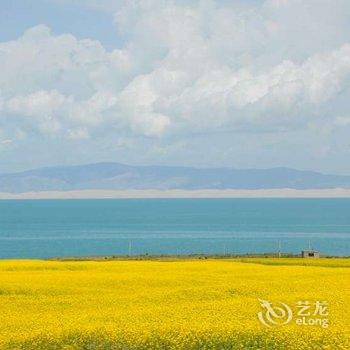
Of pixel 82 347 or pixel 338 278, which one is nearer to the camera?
pixel 82 347

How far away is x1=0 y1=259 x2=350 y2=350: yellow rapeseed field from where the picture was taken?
23859 mm

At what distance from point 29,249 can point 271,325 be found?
144 meters

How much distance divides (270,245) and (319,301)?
474 ft

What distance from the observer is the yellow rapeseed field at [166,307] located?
78.3ft

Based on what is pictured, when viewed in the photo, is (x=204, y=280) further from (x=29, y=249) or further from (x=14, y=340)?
(x=29, y=249)

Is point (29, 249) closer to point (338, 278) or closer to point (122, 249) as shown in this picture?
point (122, 249)

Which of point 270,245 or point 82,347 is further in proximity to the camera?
point 270,245

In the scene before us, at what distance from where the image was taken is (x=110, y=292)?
1328 inches

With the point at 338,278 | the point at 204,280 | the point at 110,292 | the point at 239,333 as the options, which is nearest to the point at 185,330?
the point at 239,333

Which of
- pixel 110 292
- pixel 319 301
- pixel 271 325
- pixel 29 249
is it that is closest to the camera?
pixel 271 325

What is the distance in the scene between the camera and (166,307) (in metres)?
29.2

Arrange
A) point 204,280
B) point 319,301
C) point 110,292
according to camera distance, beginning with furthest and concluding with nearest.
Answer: point 204,280 → point 110,292 → point 319,301

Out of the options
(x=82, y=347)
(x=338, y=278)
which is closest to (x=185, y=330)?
(x=82, y=347)

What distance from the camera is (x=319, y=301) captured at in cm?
2983
